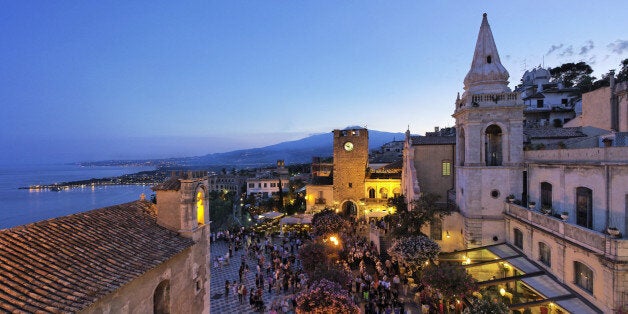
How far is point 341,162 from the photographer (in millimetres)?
43719

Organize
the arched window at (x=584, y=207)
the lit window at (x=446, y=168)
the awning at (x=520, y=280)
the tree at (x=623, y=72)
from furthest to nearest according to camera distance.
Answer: the tree at (x=623, y=72), the lit window at (x=446, y=168), the arched window at (x=584, y=207), the awning at (x=520, y=280)

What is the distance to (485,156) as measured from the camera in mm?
24312

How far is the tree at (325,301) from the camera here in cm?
1447

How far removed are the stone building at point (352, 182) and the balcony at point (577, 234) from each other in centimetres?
2162

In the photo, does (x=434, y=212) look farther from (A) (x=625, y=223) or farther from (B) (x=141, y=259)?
(B) (x=141, y=259)

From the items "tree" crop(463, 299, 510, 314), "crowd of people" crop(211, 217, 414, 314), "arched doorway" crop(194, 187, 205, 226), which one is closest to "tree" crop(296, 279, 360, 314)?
"crowd of people" crop(211, 217, 414, 314)

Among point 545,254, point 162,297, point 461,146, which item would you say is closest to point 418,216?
point 461,146

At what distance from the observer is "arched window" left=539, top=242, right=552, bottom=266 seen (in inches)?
709

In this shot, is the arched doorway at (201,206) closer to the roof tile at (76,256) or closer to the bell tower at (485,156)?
the roof tile at (76,256)

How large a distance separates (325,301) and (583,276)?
11308 millimetres

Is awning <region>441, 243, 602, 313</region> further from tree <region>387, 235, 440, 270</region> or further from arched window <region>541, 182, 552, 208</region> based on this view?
arched window <region>541, 182, 552, 208</region>

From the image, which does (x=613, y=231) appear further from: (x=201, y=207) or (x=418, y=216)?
(x=201, y=207)

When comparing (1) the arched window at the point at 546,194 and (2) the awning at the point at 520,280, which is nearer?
(2) the awning at the point at 520,280

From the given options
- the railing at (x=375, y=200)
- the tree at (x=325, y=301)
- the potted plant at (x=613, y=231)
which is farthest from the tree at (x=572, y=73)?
the tree at (x=325, y=301)
